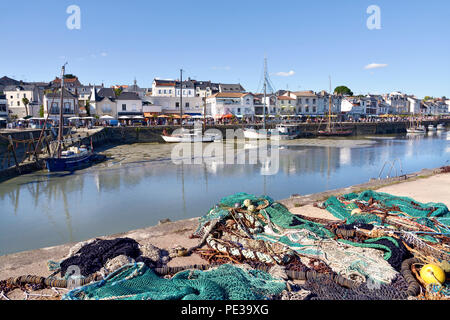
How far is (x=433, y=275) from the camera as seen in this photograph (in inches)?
157

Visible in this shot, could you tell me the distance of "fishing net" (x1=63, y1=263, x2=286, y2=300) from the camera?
351 cm

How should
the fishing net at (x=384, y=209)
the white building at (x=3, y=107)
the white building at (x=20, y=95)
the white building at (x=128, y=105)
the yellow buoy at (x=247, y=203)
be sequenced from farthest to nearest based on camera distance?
the white building at (x=20, y=95)
the white building at (x=128, y=105)
the white building at (x=3, y=107)
the yellow buoy at (x=247, y=203)
the fishing net at (x=384, y=209)

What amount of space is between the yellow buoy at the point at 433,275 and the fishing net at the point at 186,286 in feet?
6.02

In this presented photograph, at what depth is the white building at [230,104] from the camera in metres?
50.5

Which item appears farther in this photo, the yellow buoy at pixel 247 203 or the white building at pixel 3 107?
the white building at pixel 3 107

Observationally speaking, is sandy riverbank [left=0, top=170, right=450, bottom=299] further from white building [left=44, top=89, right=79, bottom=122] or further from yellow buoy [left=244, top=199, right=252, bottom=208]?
white building [left=44, top=89, right=79, bottom=122]

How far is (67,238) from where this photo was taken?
8.70 meters

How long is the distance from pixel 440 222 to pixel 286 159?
17.2 metres

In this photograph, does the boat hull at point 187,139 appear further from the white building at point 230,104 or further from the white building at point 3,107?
the white building at point 3,107

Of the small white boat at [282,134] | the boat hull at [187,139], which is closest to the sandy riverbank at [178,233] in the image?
the boat hull at [187,139]

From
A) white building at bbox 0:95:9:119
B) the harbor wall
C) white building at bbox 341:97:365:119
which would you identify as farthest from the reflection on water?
white building at bbox 341:97:365:119

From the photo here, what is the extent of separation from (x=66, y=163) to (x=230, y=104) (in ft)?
117

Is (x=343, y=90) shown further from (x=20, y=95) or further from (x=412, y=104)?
(x=20, y=95)

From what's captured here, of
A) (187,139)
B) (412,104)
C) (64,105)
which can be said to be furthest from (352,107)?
(64,105)
